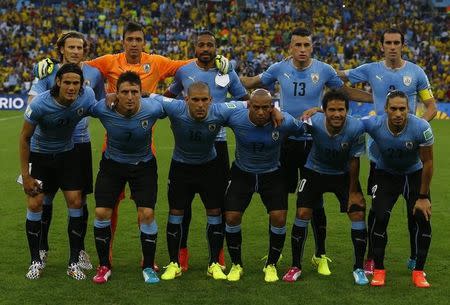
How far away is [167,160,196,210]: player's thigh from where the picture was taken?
8.35 meters

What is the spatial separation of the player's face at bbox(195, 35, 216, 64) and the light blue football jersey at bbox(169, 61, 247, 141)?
0.15 m

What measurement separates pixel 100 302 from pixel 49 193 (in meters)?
1.88

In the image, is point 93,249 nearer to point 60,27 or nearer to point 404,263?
point 404,263

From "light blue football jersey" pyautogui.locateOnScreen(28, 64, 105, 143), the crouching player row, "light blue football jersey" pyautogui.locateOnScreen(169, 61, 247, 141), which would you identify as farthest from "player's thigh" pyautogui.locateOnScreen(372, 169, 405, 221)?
"light blue football jersey" pyautogui.locateOnScreen(28, 64, 105, 143)

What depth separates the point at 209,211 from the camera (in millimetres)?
8430

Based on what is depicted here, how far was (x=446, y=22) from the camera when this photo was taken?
1684 inches

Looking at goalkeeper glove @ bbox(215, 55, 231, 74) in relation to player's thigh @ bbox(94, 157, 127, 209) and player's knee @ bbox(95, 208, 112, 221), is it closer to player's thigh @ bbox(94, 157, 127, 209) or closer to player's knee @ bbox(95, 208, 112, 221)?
player's thigh @ bbox(94, 157, 127, 209)

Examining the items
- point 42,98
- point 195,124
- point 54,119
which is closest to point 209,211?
point 195,124

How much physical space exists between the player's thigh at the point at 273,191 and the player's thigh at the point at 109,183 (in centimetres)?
143

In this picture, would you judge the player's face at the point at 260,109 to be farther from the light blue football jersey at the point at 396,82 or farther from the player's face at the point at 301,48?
the light blue football jersey at the point at 396,82

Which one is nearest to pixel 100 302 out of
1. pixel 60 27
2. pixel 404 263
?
pixel 404 263

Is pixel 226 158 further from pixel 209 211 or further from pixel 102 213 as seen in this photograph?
pixel 102 213

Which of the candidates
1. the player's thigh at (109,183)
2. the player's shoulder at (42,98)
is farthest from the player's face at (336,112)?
the player's shoulder at (42,98)

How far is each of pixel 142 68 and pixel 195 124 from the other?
1295mm
